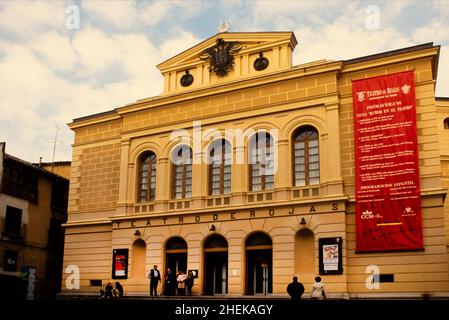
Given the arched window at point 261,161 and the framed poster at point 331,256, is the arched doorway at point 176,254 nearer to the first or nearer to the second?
the arched window at point 261,161

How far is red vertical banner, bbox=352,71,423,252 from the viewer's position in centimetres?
2430

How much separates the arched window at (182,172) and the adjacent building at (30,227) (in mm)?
10653

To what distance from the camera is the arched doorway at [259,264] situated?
89.6 ft

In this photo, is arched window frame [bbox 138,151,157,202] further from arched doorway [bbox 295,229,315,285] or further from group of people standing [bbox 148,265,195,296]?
arched doorway [bbox 295,229,315,285]

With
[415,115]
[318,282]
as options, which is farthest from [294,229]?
[415,115]

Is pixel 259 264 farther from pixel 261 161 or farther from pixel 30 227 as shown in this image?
pixel 30 227

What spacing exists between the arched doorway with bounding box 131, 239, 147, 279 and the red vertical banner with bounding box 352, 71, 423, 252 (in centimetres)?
1223

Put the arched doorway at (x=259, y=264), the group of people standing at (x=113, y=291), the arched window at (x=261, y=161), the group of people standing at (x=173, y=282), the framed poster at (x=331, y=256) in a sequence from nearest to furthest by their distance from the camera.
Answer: the framed poster at (x=331, y=256) < the arched doorway at (x=259, y=264) < the group of people standing at (x=113, y=291) < the group of people standing at (x=173, y=282) < the arched window at (x=261, y=161)

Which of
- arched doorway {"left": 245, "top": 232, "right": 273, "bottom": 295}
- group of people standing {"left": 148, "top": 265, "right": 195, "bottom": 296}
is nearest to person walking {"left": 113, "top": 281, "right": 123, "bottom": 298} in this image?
group of people standing {"left": 148, "top": 265, "right": 195, "bottom": 296}

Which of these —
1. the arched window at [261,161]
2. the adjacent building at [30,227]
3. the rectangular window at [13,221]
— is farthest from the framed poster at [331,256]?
the rectangular window at [13,221]

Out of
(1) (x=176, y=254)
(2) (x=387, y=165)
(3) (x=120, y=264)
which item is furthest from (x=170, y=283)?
(2) (x=387, y=165)

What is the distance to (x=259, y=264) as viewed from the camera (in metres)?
27.7
